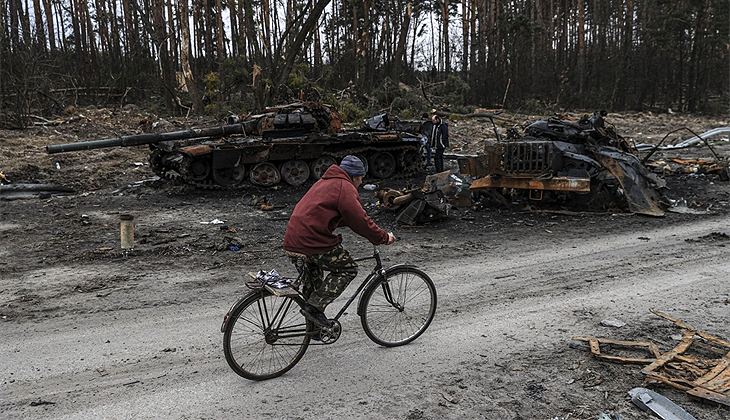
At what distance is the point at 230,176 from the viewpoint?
14.3 metres

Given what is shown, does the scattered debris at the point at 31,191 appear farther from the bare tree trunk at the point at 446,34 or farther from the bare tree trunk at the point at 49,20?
the bare tree trunk at the point at 446,34

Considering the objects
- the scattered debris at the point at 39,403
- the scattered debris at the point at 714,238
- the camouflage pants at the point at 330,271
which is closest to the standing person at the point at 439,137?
the scattered debris at the point at 714,238

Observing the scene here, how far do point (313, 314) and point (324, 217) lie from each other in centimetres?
80

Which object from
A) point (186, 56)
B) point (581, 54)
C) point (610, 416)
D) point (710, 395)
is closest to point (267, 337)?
point (610, 416)

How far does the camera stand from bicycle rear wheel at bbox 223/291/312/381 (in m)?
4.32

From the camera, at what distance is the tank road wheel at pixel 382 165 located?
1615cm

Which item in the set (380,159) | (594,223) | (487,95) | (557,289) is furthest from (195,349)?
(487,95)

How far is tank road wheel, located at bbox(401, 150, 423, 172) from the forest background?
26.2 feet

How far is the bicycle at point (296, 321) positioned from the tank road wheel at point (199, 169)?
9812 mm

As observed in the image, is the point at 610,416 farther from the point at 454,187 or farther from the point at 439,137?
the point at 439,137

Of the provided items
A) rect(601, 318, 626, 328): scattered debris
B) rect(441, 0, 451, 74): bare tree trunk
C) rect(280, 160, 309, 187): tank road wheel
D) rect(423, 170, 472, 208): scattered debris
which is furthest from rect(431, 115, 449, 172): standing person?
rect(441, 0, 451, 74): bare tree trunk

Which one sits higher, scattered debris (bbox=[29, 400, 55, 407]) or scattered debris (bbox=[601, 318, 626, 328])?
scattered debris (bbox=[29, 400, 55, 407])

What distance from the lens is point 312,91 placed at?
1627cm

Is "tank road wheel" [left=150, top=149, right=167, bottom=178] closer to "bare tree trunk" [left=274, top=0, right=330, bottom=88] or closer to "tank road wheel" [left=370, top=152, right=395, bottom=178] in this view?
"tank road wheel" [left=370, top=152, right=395, bottom=178]
